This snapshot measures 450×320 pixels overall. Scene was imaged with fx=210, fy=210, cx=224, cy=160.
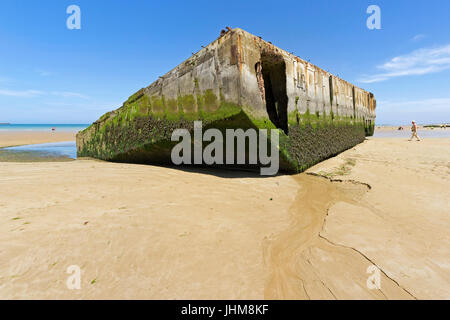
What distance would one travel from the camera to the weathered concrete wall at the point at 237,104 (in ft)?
12.1

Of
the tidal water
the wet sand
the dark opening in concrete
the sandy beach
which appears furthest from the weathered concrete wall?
the wet sand

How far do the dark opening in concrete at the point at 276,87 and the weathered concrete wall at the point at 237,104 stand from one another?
2 centimetres

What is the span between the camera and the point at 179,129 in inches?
178

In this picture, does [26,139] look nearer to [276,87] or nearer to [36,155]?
[36,155]

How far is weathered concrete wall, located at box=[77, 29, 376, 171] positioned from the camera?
3693 millimetres

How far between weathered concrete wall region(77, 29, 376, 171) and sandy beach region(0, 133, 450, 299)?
139cm

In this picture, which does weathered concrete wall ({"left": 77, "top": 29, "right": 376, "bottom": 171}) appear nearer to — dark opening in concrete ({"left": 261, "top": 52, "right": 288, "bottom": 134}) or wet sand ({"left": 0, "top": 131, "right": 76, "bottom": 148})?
dark opening in concrete ({"left": 261, "top": 52, "right": 288, "bottom": 134})

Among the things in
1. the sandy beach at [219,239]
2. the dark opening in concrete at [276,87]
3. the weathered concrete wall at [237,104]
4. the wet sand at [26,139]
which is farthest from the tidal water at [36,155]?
the dark opening in concrete at [276,87]

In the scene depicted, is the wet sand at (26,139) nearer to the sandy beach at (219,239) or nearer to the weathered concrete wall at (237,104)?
the weathered concrete wall at (237,104)

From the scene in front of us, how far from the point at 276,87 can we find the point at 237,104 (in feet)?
5.22

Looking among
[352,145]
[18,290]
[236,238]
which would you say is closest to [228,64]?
[236,238]

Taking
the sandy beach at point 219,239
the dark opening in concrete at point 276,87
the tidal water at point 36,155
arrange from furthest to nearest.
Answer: the tidal water at point 36,155 < the dark opening in concrete at point 276,87 < the sandy beach at point 219,239

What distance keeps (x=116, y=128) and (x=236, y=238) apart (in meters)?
5.69
